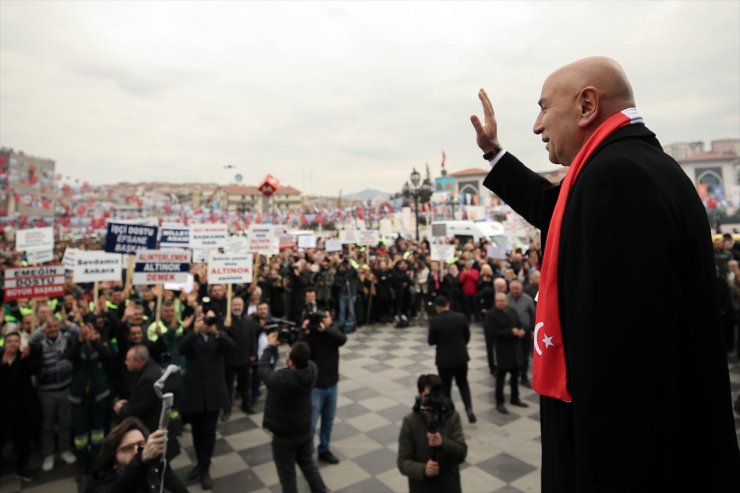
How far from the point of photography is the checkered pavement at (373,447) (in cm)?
524

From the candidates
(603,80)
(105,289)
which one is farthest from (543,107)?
(105,289)

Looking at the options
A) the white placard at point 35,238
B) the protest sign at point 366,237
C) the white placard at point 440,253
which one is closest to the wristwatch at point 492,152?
the white placard at point 440,253

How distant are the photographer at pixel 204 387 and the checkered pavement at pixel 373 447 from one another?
14.7 inches

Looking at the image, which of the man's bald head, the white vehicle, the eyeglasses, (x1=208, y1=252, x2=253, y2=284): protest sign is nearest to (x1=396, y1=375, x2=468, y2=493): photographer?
the eyeglasses

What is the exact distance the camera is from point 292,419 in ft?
15.3

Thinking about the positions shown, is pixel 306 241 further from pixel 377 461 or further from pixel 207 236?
pixel 377 461

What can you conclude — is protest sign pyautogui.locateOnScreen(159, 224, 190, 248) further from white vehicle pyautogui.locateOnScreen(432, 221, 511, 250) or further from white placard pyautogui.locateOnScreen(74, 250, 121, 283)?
white vehicle pyautogui.locateOnScreen(432, 221, 511, 250)

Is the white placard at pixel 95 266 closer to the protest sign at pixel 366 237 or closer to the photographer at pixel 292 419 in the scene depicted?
the photographer at pixel 292 419

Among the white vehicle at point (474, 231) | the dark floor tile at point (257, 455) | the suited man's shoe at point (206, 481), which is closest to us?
the suited man's shoe at point (206, 481)

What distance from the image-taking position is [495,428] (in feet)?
21.6

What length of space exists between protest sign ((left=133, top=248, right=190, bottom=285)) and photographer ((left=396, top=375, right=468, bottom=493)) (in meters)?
5.82

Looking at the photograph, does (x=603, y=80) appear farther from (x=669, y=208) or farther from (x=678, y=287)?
(x=678, y=287)

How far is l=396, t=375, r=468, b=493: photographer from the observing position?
11.8 feet

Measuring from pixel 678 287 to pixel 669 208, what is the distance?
165mm
